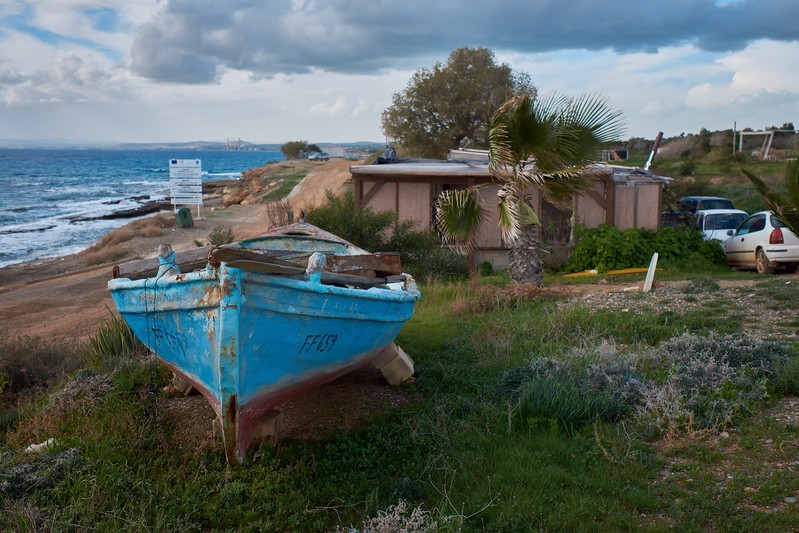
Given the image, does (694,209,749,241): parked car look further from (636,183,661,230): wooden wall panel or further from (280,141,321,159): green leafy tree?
(280,141,321,159): green leafy tree

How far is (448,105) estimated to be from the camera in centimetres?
3897

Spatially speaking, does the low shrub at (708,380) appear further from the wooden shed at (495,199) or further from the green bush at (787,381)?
the wooden shed at (495,199)

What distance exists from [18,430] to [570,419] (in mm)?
5059

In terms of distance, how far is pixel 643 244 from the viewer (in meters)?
17.0

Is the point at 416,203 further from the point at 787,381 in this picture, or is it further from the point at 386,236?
the point at 787,381

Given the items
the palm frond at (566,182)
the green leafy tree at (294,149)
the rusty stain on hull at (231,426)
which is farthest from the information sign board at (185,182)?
the green leafy tree at (294,149)

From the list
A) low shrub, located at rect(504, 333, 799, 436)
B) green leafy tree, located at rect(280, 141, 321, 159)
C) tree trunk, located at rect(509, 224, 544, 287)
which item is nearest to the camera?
low shrub, located at rect(504, 333, 799, 436)

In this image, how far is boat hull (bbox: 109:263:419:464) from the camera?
531 centimetres

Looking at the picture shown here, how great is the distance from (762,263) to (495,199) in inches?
244

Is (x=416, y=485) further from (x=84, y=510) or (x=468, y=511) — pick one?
(x=84, y=510)

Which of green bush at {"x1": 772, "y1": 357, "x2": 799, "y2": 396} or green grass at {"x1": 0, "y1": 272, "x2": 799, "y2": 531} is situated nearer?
green grass at {"x1": 0, "y1": 272, "x2": 799, "y2": 531}

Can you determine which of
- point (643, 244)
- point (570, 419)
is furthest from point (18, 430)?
point (643, 244)

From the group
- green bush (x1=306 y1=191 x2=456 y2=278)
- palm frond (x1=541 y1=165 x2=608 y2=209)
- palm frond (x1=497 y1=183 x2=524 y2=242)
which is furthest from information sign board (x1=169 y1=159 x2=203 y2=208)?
palm frond (x1=541 y1=165 x2=608 y2=209)

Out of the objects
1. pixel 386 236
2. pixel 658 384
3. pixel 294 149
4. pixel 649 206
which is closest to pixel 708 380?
pixel 658 384
